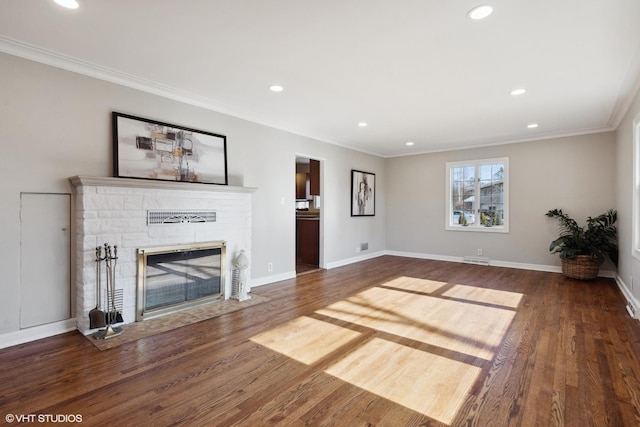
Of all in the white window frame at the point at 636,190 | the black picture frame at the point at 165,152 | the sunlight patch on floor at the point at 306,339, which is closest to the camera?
the sunlight patch on floor at the point at 306,339

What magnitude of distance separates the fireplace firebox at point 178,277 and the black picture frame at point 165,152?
0.81 meters

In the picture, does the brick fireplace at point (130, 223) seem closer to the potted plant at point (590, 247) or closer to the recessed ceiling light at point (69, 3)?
the recessed ceiling light at point (69, 3)

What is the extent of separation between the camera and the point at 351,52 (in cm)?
278

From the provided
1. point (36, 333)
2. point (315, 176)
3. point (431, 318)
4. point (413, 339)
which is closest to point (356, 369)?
point (413, 339)

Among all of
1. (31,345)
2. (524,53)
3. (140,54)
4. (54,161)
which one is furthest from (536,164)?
(31,345)

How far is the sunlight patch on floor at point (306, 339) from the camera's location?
2580mm

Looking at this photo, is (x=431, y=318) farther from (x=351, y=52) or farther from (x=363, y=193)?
(x=363, y=193)

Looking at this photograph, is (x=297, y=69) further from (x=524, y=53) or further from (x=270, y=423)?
(x=270, y=423)

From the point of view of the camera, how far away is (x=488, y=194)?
6.50m

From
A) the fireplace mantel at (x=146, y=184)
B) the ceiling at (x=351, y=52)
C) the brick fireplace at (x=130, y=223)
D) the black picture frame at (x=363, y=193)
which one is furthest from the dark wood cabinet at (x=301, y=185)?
the brick fireplace at (x=130, y=223)

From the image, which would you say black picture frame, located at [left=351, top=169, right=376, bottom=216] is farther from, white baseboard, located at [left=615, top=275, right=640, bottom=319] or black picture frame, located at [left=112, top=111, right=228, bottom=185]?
white baseboard, located at [left=615, top=275, right=640, bottom=319]

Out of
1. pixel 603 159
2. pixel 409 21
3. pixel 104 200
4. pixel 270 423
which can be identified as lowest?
pixel 270 423

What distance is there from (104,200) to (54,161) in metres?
0.51

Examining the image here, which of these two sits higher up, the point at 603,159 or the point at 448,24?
the point at 448,24
